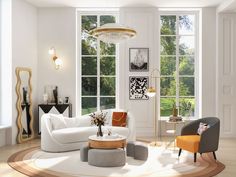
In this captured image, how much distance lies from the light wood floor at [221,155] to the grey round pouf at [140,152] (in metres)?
1.35

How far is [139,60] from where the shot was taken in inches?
341

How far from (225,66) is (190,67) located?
900 mm

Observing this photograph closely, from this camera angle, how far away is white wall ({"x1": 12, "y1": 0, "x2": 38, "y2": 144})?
7.55 meters

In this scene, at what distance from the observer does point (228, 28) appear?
27.8ft

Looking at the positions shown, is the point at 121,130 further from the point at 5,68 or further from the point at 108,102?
the point at 5,68

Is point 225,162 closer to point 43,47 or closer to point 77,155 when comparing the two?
point 77,155

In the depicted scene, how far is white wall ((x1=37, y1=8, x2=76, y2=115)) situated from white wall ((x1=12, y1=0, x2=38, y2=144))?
0.16 metres

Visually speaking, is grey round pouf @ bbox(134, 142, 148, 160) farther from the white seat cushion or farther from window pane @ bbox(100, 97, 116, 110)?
window pane @ bbox(100, 97, 116, 110)

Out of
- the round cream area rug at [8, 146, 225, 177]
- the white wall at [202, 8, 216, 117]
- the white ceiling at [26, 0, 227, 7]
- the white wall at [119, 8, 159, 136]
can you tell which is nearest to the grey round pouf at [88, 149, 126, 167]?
the round cream area rug at [8, 146, 225, 177]

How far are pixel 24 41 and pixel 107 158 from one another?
411 cm

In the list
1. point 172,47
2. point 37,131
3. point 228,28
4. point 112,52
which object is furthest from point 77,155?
point 228,28

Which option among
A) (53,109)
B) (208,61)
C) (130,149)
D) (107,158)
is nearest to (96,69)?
(53,109)

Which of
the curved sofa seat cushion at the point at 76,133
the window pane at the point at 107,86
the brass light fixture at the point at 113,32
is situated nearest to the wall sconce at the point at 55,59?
the window pane at the point at 107,86

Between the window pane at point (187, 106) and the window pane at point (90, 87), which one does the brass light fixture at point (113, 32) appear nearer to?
the window pane at point (90, 87)
